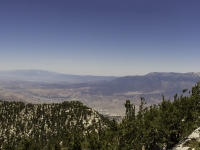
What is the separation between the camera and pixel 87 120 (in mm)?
94625

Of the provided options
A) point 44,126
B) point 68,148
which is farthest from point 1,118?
point 68,148

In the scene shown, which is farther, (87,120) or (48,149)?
(87,120)

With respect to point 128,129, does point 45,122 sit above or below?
below

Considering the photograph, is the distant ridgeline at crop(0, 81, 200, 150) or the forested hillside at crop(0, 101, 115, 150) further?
the forested hillside at crop(0, 101, 115, 150)

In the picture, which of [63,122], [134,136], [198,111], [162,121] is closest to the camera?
[134,136]

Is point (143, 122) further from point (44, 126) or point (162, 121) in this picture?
point (44, 126)

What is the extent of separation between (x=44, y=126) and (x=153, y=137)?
2400 inches

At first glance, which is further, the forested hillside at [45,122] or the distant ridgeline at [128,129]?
the forested hillside at [45,122]

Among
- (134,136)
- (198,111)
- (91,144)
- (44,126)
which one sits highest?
(198,111)

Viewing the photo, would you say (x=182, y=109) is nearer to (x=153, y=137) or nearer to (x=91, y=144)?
(x=153, y=137)

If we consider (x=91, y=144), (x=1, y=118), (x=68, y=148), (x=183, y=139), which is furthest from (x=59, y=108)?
(x=183, y=139)

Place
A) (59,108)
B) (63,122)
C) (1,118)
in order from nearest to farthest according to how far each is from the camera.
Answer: (63,122) → (1,118) → (59,108)

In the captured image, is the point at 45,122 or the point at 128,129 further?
the point at 45,122

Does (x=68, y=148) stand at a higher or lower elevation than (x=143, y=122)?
lower
